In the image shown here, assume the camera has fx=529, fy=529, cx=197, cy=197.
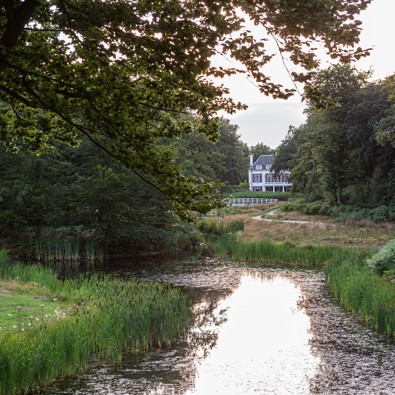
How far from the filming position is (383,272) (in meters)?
18.3

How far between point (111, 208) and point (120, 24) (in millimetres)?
23789

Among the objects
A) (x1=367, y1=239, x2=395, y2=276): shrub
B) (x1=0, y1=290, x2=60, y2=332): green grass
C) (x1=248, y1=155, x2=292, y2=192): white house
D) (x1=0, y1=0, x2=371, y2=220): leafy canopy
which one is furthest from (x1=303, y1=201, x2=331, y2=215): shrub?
(x1=248, y1=155, x2=292, y2=192): white house

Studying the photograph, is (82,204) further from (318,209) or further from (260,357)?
(318,209)

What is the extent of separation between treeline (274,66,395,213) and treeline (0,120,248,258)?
1516 centimetres

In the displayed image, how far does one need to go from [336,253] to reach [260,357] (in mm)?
14488

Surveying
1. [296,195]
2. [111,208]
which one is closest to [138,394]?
[111,208]

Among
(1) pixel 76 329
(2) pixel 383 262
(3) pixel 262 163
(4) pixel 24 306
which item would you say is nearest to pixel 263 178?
(3) pixel 262 163

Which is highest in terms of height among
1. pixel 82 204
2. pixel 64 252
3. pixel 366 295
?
pixel 82 204

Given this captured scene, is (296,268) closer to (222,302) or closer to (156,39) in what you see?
(222,302)

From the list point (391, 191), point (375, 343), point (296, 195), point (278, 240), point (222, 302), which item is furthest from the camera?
point (296, 195)

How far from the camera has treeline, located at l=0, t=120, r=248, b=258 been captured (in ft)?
100.0

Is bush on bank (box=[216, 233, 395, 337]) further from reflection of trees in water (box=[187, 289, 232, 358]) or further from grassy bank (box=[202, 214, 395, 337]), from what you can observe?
reflection of trees in water (box=[187, 289, 232, 358])

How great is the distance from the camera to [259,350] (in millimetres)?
12367

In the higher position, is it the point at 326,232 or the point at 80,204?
the point at 80,204
